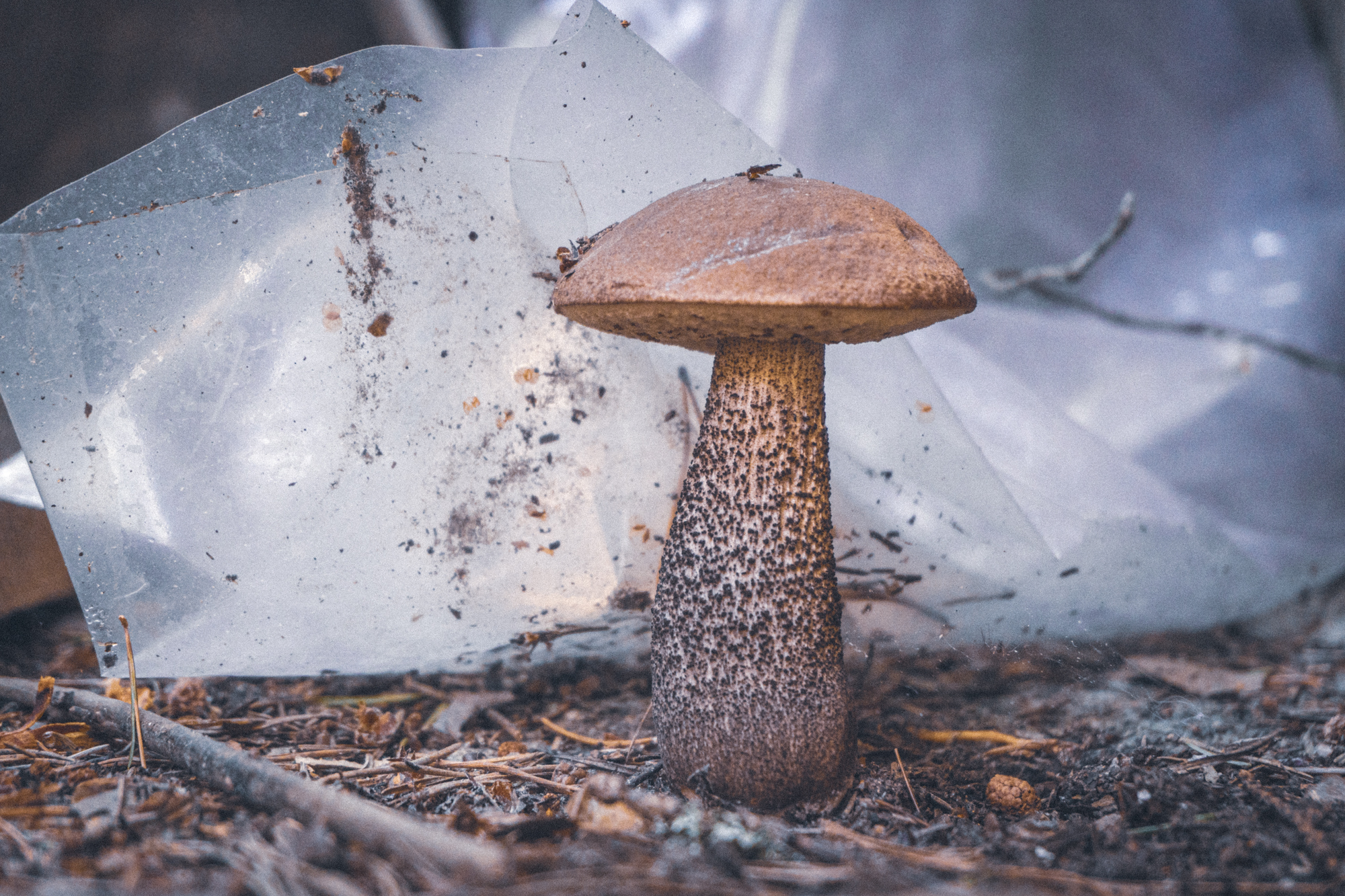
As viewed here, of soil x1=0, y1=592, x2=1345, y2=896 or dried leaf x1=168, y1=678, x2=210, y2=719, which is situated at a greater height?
dried leaf x1=168, y1=678, x2=210, y2=719

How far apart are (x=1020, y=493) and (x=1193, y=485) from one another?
1150mm

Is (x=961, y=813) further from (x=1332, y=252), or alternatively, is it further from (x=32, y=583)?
(x=1332, y=252)

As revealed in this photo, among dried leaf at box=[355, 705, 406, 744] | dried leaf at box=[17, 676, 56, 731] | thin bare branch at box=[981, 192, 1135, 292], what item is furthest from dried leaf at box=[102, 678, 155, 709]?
thin bare branch at box=[981, 192, 1135, 292]

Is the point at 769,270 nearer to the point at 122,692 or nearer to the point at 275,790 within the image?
the point at 275,790

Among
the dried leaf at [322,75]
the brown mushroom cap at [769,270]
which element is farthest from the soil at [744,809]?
the dried leaf at [322,75]

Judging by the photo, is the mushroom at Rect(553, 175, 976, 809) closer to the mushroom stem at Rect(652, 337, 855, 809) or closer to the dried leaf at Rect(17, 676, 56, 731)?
the mushroom stem at Rect(652, 337, 855, 809)

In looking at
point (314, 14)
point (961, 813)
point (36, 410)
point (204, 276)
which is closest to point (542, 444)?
point (204, 276)

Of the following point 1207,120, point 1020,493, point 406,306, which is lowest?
point 1020,493

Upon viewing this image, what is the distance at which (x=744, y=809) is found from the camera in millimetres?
1095

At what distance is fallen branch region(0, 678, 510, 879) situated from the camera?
0.67 metres

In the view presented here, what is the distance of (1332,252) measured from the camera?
2176mm

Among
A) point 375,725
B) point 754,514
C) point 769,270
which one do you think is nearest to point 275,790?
point 375,725

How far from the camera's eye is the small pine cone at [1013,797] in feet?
3.52

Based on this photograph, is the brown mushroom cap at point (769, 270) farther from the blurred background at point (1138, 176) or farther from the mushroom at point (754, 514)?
the blurred background at point (1138, 176)
